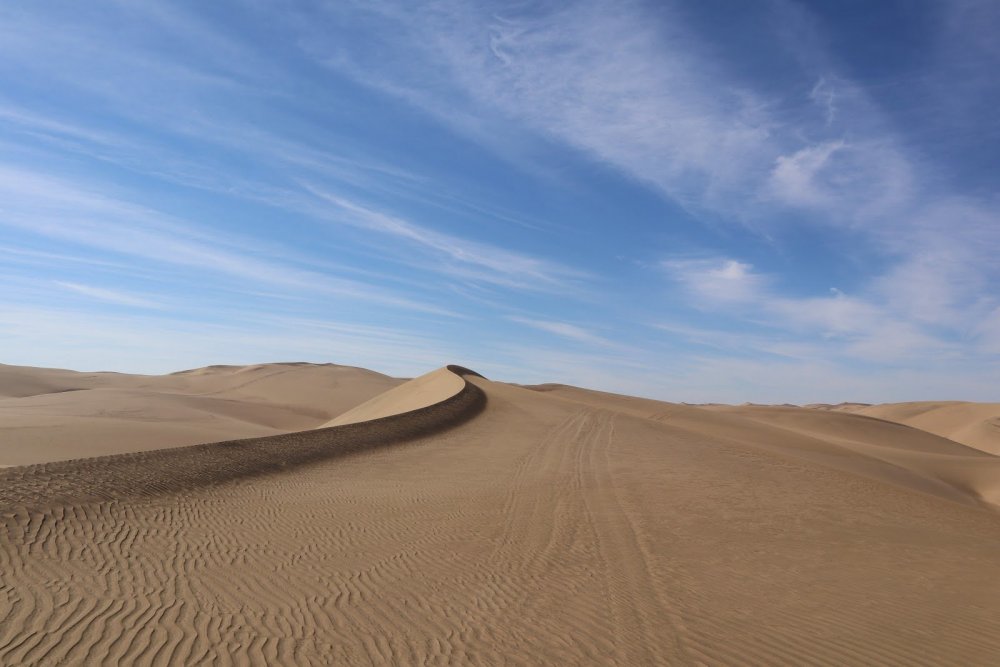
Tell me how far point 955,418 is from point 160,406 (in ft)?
295

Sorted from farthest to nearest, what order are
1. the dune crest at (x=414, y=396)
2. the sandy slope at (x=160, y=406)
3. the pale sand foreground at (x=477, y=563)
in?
the dune crest at (x=414, y=396)
the sandy slope at (x=160, y=406)
the pale sand foreground at (x=477, y=563)

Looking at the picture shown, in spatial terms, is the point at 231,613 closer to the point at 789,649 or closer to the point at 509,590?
the point at 509,590

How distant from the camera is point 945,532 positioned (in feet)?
49.8

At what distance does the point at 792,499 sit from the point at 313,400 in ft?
178

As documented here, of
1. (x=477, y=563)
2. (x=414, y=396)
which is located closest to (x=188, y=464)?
(x=477, y=563)

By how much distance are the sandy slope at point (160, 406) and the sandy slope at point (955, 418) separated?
6424cm

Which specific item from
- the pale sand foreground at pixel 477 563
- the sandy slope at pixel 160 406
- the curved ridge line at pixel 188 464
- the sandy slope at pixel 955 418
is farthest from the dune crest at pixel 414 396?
the sandy slope at pixel 955 418

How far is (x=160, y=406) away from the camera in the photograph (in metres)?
44.5

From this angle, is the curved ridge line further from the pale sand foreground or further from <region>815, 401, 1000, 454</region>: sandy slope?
<region>815, 401, 1000, 454</region>: sandy slope

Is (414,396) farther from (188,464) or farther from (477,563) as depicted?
(477,563)

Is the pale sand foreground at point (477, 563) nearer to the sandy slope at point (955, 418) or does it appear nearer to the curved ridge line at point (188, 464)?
the curved ridge line at point (188, 464)

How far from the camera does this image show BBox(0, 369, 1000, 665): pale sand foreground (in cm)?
711

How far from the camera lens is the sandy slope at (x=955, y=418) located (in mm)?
69562

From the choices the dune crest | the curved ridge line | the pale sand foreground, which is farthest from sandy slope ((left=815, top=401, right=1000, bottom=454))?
the curved ridge line
